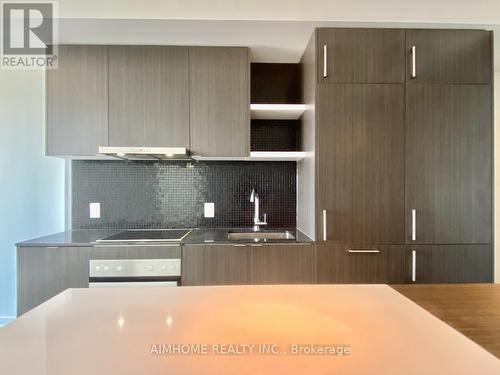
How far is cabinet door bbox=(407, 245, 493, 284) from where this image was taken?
6.58 ft

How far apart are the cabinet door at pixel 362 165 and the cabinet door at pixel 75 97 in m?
1.69

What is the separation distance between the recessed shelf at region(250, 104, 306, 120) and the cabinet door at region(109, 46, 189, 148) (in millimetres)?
575

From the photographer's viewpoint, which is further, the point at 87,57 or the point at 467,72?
the point at 87,57

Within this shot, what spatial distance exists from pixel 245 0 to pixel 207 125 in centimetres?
90

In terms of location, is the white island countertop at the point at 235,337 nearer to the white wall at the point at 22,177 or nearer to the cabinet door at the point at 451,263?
the cabinet door at the point at 451,263

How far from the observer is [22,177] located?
2604 millimetres

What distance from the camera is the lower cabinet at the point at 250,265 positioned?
2.02 m

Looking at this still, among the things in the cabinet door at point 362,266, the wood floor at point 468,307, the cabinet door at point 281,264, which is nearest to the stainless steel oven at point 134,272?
the cabinet door at point 281,264

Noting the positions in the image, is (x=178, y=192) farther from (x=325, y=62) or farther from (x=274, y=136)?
(x=325, y=62)

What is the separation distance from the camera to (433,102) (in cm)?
202

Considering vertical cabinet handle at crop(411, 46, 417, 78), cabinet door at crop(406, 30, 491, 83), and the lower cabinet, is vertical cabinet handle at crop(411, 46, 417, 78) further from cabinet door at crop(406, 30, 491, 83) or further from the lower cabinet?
the lower cabinet

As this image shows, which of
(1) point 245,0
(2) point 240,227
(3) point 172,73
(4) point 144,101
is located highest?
(1) point 245,0

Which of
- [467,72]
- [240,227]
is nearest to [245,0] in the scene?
[467,72]

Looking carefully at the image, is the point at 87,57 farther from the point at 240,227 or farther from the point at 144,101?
the point at 240,227
